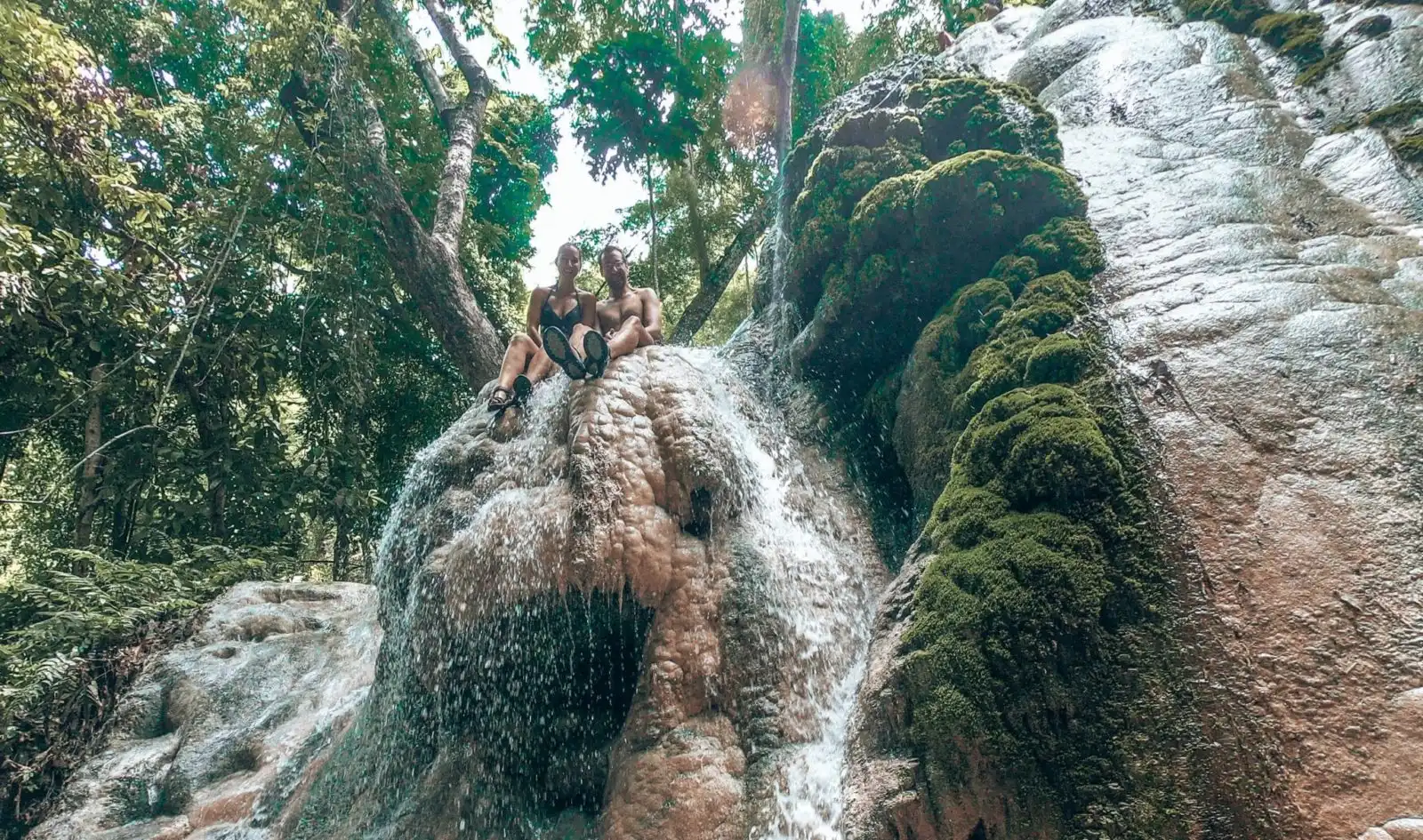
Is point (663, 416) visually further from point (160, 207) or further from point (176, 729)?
point (160, 207)

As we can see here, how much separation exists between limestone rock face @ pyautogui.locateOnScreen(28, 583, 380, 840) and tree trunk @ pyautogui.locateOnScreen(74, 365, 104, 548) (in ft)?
8.73

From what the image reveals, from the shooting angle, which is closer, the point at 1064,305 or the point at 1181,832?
the point at 1181,832

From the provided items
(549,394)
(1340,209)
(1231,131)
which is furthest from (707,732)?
(1231,131)

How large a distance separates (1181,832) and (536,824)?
10.3ft

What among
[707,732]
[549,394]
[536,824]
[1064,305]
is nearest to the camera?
[707,732]

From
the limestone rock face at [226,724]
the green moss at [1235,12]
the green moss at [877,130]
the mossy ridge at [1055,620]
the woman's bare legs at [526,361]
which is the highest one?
the green moss at [1235,12]

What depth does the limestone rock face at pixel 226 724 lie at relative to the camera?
4883 mm

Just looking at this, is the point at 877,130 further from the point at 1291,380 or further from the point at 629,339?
the point at 1291,380

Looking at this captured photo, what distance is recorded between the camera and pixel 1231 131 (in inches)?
194

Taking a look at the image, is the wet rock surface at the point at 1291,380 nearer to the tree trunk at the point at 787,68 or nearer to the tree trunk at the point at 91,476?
the tree trunk at the point at 787,68

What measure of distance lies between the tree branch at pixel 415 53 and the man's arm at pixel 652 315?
6.29 m

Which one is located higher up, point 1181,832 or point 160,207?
point 160,207

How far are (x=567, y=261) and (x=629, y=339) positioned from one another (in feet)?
4.60

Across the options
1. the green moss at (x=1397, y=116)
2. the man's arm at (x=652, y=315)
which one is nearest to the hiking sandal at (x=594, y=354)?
the man's arm at (x=652, y=315)
